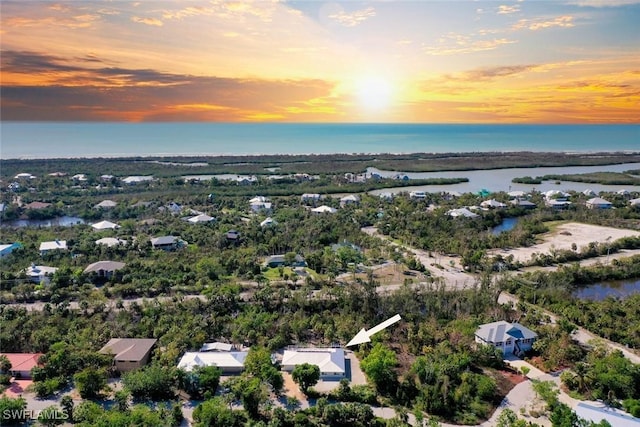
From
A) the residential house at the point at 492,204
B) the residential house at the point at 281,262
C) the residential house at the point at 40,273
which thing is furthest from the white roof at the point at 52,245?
the residential house at the point at 492,204

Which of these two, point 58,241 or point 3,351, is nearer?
point 3,351

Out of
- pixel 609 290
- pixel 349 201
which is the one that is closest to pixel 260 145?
pixel 349 201

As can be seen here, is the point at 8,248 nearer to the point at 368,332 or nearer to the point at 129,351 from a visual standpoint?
the point at 129,351

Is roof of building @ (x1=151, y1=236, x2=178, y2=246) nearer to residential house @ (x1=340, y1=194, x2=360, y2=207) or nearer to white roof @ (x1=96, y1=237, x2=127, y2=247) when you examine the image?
white roof @ (x1=96, y1=237, x2=127, y2=247)

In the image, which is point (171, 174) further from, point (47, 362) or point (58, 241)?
point (47, 362)

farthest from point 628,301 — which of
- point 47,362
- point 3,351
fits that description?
point 3,351
